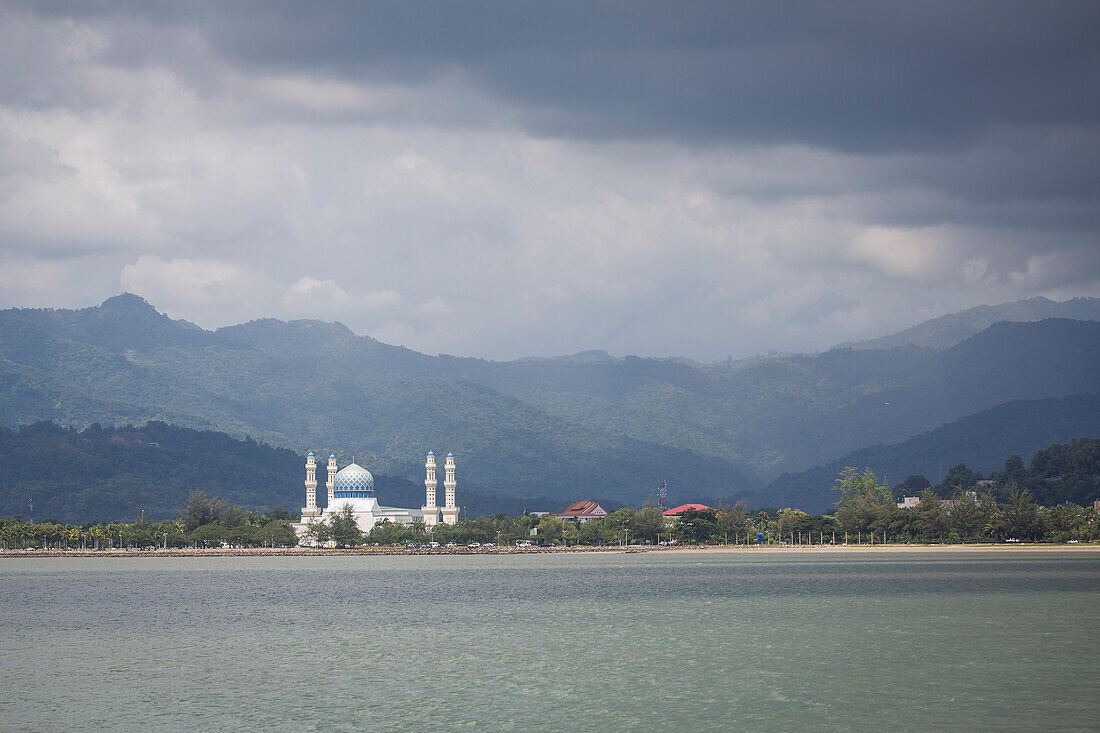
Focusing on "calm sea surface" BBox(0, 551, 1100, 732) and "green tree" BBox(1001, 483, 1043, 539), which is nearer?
"calm sea surface" BBox(0, 551, 1100, 732)

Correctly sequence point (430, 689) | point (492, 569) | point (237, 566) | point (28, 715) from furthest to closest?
point (237, 566), point (492, 569), point (430, 689), point (28, 715)

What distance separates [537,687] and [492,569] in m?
102

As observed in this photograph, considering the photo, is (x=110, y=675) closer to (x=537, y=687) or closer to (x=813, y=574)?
(x=537, y=687)

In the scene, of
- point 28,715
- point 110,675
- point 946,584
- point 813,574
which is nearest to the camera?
point 28,715

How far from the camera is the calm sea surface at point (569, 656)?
41062 mm

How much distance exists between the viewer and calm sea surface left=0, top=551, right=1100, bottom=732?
1617 inches

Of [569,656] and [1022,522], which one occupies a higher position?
[1022,522]

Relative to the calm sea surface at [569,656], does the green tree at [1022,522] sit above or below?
above

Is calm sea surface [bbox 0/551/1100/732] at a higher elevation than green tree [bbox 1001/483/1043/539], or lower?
lower

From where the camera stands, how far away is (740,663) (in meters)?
52.4

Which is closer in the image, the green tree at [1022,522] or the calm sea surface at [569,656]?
the calm sea surface at [569,656]

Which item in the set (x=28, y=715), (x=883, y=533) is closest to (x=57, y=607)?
(x=28, y=715)

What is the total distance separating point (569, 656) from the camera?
56.2m

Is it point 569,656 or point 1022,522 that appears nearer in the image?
point 569,656
